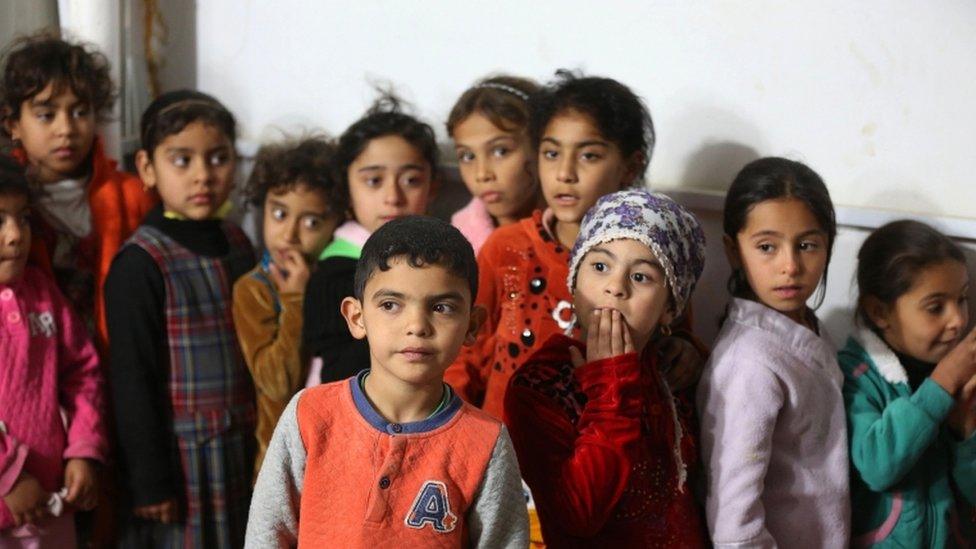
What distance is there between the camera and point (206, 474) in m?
2.84

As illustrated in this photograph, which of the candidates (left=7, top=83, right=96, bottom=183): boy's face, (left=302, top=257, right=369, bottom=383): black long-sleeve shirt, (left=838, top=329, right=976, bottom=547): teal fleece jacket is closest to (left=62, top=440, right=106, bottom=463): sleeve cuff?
(left=302, top=257, right=369, bottom=383): black long-sleeve shirt

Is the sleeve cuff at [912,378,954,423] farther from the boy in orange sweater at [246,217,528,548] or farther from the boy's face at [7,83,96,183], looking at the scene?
the boy's face at [7,83,96,183]

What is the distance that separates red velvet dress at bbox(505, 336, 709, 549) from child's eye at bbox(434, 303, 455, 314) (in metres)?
0.29

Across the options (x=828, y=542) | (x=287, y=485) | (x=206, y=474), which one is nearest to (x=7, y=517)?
(x=206, y=474)

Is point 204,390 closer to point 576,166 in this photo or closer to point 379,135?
point 379,135

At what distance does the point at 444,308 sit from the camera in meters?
1.78

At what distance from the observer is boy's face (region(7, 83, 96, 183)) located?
9.37ft

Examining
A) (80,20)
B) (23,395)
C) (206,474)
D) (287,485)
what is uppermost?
(80,20)

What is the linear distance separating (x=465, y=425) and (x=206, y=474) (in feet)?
4.12

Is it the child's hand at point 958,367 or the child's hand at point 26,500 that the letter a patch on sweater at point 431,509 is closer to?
the child's hand at point 958,367

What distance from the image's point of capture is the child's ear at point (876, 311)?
238 cm

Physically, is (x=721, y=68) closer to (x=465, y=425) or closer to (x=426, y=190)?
(x=426, y=190)

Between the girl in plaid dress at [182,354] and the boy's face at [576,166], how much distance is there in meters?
0.96

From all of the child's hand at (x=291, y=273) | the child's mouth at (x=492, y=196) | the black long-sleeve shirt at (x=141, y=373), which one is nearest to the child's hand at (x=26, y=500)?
the black long-sleeve shirt at (x=141, y=373)
